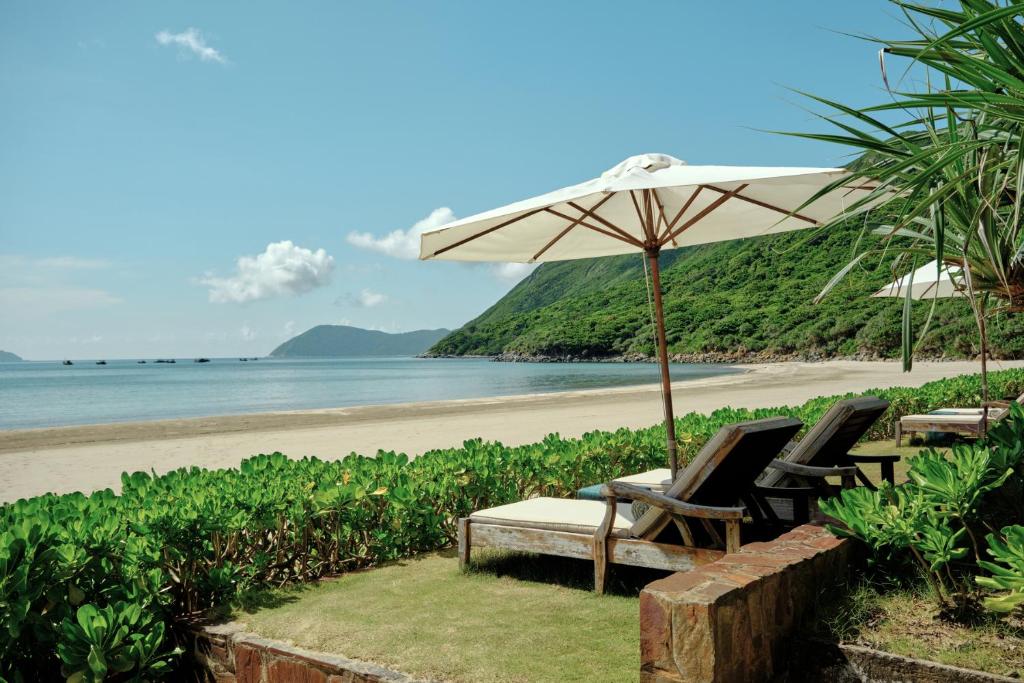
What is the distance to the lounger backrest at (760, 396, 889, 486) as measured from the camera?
15.4ft

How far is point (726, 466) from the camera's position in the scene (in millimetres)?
3758

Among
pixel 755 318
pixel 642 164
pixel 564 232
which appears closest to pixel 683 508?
pixel 642 164

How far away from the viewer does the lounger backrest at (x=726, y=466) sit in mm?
3629

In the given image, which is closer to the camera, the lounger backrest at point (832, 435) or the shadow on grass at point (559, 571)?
the shadow on grass at point (559, 571)

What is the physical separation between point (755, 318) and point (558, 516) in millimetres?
75556

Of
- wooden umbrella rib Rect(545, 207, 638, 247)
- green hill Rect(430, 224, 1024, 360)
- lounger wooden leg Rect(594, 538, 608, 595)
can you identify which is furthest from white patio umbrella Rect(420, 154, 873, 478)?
green hill Rect(430, 224, 1024, 360)

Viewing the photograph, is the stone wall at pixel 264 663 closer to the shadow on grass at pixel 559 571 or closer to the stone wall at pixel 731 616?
the stone wall at pixel 731 616

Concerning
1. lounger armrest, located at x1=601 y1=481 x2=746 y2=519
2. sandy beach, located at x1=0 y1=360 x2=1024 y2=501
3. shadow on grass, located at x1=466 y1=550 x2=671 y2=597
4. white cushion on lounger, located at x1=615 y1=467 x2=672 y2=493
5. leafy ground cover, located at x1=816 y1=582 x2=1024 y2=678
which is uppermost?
lounger armrest, located at x1=601 y1=481 x2=746 y2=519

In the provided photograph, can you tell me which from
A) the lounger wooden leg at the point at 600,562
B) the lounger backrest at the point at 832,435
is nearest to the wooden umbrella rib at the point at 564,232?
the lounger backrest at the point at 832,435

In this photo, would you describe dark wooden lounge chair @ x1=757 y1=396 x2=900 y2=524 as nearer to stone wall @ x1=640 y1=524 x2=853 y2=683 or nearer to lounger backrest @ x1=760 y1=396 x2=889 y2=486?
lounger backrest @ x1=760 y1=396 x2=889 y2=486

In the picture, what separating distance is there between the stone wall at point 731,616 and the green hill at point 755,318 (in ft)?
110

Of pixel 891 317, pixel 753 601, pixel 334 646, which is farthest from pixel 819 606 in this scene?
pixel 891 317

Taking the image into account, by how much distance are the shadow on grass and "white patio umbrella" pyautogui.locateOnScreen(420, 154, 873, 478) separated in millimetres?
1242

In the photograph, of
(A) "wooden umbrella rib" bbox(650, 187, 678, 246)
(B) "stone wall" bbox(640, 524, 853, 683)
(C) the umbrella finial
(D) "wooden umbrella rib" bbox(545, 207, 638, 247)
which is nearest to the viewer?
(B) "stone wall" bbox(640, 524, 853, 683)
